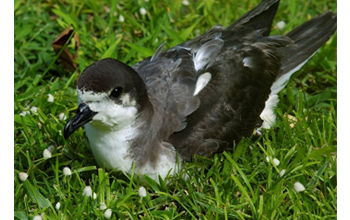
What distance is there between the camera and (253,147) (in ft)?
17.8

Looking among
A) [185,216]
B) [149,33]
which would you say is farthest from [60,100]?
[185,216]

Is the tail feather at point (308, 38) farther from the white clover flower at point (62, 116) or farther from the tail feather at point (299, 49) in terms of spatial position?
the white clover flower at point (62, 116)

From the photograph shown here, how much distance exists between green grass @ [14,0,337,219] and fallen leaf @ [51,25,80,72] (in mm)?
83

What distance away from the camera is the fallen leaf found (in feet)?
21.9

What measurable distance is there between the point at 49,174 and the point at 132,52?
6.01ft

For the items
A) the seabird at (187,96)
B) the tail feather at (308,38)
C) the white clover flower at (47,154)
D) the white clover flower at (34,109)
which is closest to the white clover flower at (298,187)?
the seabird at (187,96)

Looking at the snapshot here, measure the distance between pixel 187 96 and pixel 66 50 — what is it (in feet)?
6.53

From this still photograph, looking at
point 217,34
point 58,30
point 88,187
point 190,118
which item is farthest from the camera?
point 58,30

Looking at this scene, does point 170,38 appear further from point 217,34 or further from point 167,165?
point 167,165

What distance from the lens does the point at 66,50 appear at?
6.71m

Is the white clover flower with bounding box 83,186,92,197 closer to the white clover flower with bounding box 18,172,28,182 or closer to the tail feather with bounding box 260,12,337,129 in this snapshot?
the white clover flower with bounding box 18,172,28,182

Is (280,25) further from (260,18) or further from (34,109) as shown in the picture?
(34,109)

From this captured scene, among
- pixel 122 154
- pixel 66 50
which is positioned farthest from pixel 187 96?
pixel 66 50

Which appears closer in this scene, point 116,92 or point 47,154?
point 116,92
